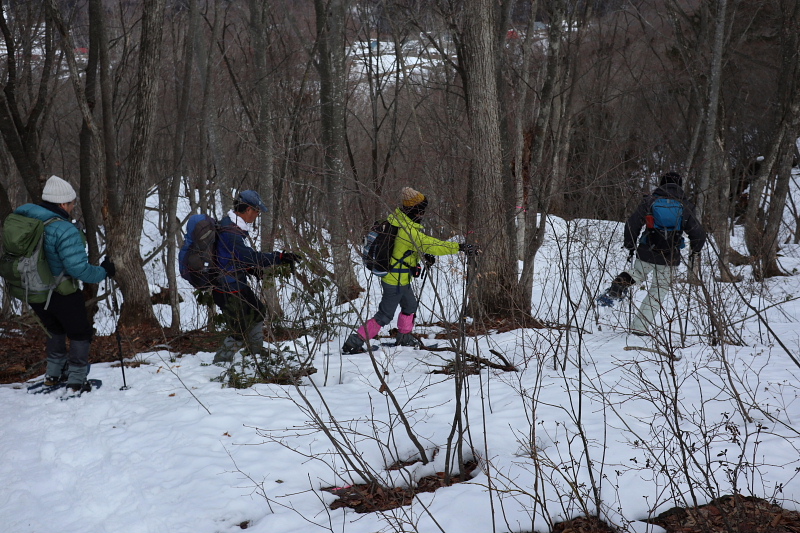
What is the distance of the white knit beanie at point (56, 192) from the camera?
14.9 feet

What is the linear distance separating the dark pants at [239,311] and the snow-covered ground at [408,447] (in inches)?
20.8

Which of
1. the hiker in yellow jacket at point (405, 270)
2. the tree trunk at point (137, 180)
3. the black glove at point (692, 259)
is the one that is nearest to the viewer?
the black glove at point (692, 259)

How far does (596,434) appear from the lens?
11.0 feet

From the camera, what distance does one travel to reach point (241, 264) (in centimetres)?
489

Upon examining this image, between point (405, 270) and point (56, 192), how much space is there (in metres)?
3.11

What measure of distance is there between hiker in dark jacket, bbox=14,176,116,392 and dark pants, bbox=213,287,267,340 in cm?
100

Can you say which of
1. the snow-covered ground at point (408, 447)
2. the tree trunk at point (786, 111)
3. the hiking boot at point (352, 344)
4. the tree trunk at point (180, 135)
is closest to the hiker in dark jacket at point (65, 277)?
the snow-covered ground at point (408, 447)

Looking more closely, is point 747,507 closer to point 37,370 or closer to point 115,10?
point 37,370

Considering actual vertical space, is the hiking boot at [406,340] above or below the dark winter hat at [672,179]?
below

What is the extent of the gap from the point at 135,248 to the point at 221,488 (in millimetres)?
5052

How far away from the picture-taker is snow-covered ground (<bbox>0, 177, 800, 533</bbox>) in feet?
8.96

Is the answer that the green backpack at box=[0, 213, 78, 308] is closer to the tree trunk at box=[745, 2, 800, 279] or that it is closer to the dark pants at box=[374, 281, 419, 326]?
the dark pants at box=[374, 281, 419, 326]

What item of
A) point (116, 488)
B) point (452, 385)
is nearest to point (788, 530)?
point (452, 385)

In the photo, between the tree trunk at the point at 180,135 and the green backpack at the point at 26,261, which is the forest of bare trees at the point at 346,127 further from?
the green backpack at the point at 26,261
